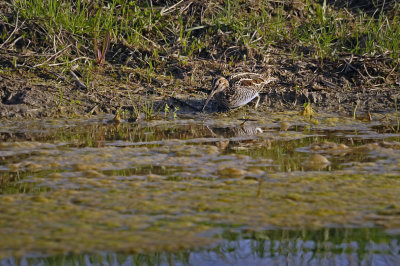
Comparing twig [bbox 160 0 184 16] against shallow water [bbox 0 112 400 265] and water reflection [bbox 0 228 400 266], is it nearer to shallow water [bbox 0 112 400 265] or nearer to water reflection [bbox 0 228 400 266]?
shallow water [bbox 0 112 400 265]

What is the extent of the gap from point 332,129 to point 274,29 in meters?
3.10

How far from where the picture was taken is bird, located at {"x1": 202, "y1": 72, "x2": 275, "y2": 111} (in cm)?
767

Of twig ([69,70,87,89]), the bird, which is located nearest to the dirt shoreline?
twig ([69,70,87,89])

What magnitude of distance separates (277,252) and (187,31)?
6074mm

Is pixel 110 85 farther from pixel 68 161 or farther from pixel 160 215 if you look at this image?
pixel 160 215

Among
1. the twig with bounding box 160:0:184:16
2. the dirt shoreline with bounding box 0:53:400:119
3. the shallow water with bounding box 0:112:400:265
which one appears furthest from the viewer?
the twig with bounding box 160:0:184:16

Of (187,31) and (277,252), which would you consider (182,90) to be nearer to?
(187,31)

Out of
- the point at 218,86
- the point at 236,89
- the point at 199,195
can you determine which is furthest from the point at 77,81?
the point at 199,195

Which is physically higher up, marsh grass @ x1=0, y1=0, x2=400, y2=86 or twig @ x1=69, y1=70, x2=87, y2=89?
marsh grass @ x1=0, y1=0, x2=400, y2=86

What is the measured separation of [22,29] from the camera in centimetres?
840

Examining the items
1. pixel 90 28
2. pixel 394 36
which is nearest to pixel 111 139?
pixel 90 28

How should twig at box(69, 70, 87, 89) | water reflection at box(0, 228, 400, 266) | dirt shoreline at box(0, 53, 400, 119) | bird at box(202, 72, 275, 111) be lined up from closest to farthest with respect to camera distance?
water reflection at box(0, 228, 400, 266) < dirt shoreline at box(0, 53, 400, 119) < bird at box(202, 72, 275, 111) < twig at box(69, 70, 87, 89)

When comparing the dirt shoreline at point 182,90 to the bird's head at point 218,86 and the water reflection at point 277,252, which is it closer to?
the bird's head at point 218,86

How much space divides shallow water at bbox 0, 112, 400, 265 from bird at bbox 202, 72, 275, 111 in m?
1.12
